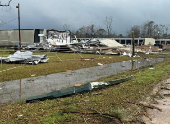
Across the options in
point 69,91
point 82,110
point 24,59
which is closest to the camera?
point 82,110

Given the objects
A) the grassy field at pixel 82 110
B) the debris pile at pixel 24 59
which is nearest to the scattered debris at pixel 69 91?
Result: the grassy field at pixel 82 110

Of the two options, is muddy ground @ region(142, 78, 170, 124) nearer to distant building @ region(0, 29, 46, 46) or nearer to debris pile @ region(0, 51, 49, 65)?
debris pile @ region(0, 51, 49, 65)

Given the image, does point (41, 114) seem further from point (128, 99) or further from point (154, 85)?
point (154, 85)

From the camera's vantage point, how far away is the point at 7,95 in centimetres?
589

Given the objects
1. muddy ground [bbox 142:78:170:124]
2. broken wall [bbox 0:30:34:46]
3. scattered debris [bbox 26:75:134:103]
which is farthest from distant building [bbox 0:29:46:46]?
muddy ground [bbox 142:78:170:124]

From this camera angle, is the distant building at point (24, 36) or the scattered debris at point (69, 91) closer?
the scattered debris at point (69, 91)

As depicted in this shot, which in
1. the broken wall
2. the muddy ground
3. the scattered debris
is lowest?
the muddy ground

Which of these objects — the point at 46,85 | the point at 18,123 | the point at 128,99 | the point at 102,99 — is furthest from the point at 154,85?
the point at 18,123

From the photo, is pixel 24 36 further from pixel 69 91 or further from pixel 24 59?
pixel 69 91

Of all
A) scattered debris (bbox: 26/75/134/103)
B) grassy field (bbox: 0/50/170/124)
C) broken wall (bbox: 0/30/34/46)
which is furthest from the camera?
broken wall (bbox: 0/30/34/46)

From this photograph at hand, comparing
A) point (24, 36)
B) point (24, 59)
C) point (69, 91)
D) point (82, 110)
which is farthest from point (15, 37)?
point (82, 110)

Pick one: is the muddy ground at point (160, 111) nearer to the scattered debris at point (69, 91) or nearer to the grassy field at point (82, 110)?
the grassy field at point (82, 110)

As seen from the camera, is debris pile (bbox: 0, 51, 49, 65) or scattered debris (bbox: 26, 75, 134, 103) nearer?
scattered debris (bbox: 26, 75, 134, 103)

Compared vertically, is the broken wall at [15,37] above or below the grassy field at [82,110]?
above
